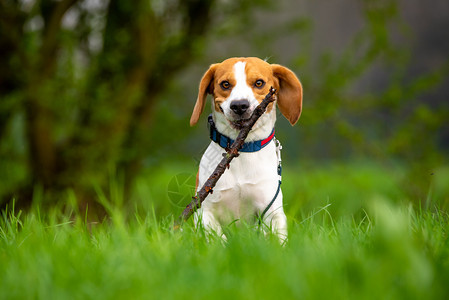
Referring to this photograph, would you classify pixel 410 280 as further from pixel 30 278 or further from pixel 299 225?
pixel 30 278

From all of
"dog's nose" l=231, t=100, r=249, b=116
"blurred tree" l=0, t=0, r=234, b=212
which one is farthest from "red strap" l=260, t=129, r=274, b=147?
"blurred tree" l=0, t=0, r=234, b=212

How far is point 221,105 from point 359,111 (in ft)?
11.6

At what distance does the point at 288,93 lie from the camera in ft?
8.90

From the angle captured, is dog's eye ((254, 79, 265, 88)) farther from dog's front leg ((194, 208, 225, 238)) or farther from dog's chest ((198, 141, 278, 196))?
dog's front leg ((194, 208, 225, 238))

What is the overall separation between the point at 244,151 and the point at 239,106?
0.26 metres

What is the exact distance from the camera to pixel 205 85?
2756mm

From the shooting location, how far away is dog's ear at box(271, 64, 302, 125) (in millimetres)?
2662

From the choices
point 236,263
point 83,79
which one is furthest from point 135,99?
point 236,263

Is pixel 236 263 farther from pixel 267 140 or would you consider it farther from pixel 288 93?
pixel 288 93

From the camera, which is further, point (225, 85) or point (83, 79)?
point (83, 79)

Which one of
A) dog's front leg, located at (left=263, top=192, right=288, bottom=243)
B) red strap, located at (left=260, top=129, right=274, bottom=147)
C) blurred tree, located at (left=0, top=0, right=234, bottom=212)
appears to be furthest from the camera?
blurred tree, located at (left=0, top=0, right=234, bottom=212)


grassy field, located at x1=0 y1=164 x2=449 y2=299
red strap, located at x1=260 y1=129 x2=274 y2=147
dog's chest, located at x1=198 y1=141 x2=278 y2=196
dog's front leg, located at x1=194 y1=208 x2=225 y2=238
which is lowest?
dog's front leg, located at x1=194 y1=208 x2=225 y2=238

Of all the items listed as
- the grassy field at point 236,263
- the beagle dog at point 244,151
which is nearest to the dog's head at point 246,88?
the beagle dog at point 244,151

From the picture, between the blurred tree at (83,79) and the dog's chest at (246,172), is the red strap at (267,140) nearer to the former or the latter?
the dog's chest at (246,172)
